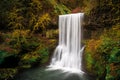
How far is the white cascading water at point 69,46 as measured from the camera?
13.4m

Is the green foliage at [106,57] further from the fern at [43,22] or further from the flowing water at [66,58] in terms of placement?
the fern at [43,22]

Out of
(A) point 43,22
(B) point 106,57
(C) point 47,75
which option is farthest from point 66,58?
(B) point 106,57

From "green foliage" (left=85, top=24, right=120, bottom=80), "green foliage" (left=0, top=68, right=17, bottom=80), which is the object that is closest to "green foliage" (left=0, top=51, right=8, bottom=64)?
"green foliage" (left=0, top=68, right=17, bottom=80)

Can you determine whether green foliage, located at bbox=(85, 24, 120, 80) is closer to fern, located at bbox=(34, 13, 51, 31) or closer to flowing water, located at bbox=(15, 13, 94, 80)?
flowing water, located at bbox=(15, 13, 94, 80)

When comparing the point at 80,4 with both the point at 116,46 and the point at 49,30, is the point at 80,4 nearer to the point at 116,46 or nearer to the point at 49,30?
the point at 49,30

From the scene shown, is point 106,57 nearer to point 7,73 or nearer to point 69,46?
point 69,46

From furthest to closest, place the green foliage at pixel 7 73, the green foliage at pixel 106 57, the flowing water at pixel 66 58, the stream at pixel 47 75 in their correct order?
the flowing water at pixel 66 58 < the stream at pixel 47 75 < the green foliage at pixel 7 73 < the green foliage at pixel 106 57

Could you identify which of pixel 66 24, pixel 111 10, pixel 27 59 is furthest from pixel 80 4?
pixel 27 59

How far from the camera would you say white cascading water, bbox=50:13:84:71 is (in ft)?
44.1

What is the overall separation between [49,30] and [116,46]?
22.8 feet

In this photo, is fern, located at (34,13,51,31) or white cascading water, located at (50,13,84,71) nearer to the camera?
white cascading water, located at (50,13,84,71)

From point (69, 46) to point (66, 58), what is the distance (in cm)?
96

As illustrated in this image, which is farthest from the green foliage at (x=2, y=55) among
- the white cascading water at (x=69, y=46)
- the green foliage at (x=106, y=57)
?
the green foliage at (x=106, y=57)

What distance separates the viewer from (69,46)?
14320 millimetres
